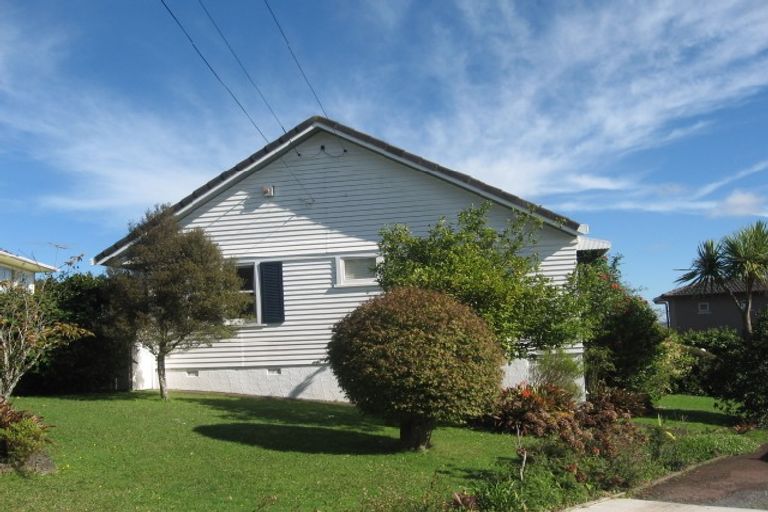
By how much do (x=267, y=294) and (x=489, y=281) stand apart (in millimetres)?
6789

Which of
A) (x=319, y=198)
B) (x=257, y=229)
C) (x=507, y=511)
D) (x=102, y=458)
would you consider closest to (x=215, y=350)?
(x=257, y=229)

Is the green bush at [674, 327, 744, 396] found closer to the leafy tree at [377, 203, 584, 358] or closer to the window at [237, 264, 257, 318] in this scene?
the leafy tree at [377, 203, 584, 358]

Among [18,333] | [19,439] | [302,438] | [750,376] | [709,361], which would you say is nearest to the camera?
[19,439]

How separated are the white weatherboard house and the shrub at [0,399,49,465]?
29.2 ft

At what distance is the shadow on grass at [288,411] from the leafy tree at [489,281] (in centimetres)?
237

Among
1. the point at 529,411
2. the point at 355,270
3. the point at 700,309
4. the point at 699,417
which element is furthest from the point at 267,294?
the point at 700,309

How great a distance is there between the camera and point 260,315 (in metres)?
17.5

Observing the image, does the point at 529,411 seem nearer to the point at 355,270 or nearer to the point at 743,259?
the point at 355,270

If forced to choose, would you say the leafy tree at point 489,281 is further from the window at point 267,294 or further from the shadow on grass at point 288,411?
the window at point 267,294

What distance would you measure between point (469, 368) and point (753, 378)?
26.0 feet

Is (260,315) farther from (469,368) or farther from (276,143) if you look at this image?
(469,368)

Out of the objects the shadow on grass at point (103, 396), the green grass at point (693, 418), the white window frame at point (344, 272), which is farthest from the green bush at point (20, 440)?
the green grass at point (693, 418)

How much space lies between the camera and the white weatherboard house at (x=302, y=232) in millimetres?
17141

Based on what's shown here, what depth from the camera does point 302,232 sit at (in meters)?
17.6
